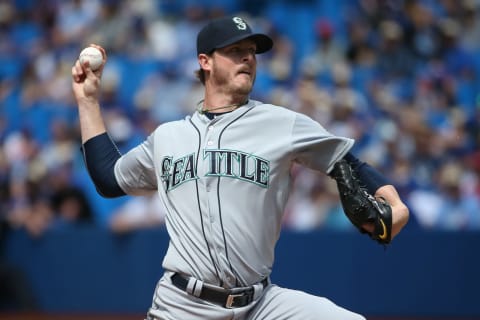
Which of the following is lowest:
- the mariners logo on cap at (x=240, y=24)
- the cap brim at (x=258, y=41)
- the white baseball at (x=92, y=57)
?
the white baseball at (x=92, y=57)

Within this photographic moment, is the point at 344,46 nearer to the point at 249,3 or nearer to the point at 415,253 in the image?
the point at 249,3

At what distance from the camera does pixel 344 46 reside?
11.4 metres

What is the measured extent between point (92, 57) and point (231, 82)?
72 centimetres

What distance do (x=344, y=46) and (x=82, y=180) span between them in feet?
12.2

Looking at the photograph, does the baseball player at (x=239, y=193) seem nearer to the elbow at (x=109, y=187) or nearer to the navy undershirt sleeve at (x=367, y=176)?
the navy undershirt sleeve at (x=367, y=176)

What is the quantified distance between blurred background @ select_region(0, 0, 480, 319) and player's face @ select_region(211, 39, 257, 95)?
3167mm

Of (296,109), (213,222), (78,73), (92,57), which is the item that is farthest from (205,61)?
(296,109)

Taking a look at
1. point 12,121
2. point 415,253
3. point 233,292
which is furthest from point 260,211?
point 12,121

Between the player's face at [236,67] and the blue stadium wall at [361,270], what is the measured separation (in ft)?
15.4

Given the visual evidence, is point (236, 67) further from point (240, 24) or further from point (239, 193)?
point (239, 193)

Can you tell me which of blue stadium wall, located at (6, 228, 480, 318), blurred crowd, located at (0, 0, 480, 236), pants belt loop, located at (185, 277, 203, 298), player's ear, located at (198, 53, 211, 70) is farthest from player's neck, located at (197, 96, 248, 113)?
blue stadium wall, located at (6, 228, 480, 318)

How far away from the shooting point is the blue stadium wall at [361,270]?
341 inches

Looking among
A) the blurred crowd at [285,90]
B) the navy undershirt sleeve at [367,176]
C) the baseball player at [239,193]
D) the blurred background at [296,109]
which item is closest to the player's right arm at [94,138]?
the baseball player at [239,193]

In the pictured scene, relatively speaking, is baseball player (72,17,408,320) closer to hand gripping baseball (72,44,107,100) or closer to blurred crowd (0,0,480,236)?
hand gripping baseball (72,44,107,100)
